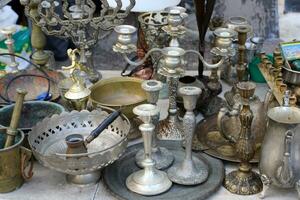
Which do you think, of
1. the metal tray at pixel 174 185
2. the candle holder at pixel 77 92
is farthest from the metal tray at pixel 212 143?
the candle holder at pixel 77 92

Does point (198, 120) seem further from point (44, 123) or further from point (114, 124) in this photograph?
point (44, 123)

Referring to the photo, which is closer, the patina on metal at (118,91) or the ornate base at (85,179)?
the ornate base at (85,179)

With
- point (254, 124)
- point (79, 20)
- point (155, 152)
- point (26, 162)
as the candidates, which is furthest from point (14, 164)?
point (254, 124)

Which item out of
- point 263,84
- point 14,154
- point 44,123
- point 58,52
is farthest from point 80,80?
point 58,52

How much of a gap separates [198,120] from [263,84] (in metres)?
0.35

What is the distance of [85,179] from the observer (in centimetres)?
139

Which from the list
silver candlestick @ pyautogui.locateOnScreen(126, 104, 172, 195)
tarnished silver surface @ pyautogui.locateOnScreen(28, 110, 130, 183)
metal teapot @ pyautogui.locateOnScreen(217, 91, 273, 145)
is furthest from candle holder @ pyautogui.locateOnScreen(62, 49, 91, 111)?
metal teapot @ pyautogui.locateOnScreen(217, 91, 273, 145)

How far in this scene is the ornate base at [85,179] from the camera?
4.57ft

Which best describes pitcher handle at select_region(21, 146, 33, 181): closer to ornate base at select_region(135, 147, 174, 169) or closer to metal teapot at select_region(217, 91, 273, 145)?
ornate base at select_region(135, 147, 174, 169)

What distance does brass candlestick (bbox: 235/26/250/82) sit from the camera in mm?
1600

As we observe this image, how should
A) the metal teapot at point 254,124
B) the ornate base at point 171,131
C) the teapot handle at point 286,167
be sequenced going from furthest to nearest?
the ornate base at point 171,131 → the metal teapot at point 254,124 → the teapot handle at point 286,167

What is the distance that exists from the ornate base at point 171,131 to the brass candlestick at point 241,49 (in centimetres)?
26

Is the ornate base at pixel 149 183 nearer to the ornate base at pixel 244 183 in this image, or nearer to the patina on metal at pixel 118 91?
the ornate base at pixel 244 183

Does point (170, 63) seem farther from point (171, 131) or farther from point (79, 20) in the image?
point (79, 20)
